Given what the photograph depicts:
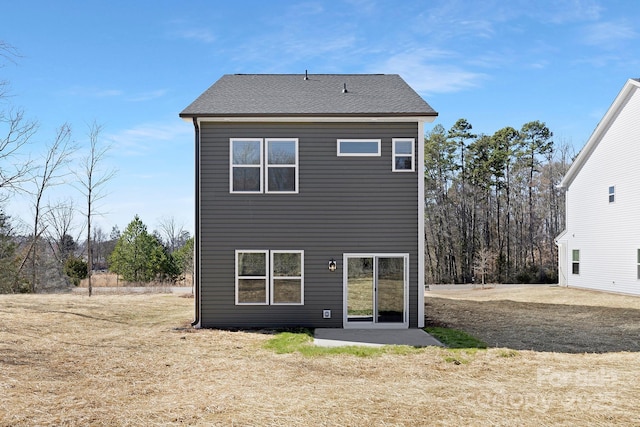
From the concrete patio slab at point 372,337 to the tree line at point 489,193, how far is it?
22912 millimetres

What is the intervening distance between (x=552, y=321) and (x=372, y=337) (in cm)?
618

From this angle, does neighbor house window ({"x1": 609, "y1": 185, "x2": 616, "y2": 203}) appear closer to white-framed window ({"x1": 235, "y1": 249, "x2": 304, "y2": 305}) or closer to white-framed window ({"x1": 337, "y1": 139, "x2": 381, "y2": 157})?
white-framed window ({"x1": 337, "y1": 139, "x2": 381, "y2": 157})

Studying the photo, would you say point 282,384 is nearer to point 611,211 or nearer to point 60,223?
point 611,211

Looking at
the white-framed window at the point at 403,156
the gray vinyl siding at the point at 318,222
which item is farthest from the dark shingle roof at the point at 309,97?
the white-framed window at the point at 403,156

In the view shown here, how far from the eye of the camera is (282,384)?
21.5 feet

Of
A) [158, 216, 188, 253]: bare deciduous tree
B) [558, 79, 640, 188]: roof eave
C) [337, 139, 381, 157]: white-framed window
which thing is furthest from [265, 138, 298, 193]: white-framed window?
[158, 216, 188, 253]: bare deciduous tree

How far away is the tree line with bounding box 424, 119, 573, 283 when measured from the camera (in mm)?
33000

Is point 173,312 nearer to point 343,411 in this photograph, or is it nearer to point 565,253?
point 343,411

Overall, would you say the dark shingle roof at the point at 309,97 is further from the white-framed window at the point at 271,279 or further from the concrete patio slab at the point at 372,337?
the concrete patio slab at the point at 372,337

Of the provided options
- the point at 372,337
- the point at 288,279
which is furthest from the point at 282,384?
the point at 288,279

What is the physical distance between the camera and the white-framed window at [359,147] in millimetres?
11305

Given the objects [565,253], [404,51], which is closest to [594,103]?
[565,253]

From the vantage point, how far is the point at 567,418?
208 inches

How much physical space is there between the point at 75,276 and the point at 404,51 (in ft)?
79.8
